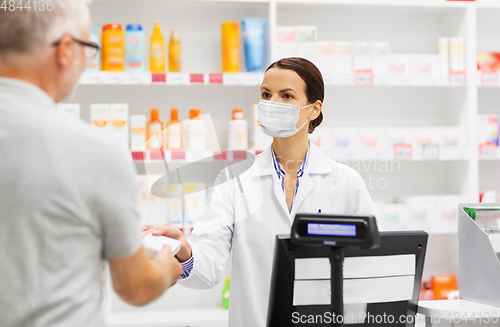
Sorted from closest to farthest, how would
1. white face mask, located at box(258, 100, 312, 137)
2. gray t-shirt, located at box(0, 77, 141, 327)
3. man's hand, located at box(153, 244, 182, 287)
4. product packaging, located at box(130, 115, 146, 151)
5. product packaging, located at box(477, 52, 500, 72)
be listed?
gray t-shirt, located at box(0, 77, 141, 327) → man's hand, located at box(153, 244, 182, 287) → white face mask, located at box(258, 100, 312, 137) → product packaging, located at box(130, 115, 146, 151) → product packaging, located at box(477, 52, 500, 72)

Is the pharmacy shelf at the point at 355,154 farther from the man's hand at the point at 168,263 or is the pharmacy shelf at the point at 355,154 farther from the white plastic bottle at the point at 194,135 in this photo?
the man's hand at the point at 168,263

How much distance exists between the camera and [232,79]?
2.71 metres

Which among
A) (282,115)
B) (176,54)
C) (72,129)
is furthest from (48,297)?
(176,54)

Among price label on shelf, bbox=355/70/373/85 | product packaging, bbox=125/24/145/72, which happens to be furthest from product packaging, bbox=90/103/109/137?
price label on shelf, bbox=355/70/373/85

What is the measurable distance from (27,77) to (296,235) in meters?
0.57

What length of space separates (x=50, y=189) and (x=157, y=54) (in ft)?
6.98

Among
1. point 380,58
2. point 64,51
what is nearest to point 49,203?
point 64,51

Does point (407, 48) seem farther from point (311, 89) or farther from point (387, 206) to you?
point (311, 89)

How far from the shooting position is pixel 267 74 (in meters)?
1.82

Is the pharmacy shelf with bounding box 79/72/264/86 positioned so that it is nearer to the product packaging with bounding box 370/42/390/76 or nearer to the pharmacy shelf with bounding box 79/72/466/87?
the pharmacy shelf with bounding box 79/72/466/87

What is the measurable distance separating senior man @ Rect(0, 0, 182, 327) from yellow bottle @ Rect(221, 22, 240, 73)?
6.55ft

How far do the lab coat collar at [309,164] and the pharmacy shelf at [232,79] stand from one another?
0.96 m

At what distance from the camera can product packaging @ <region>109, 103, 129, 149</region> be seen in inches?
103

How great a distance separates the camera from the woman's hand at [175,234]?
49.5 inches
